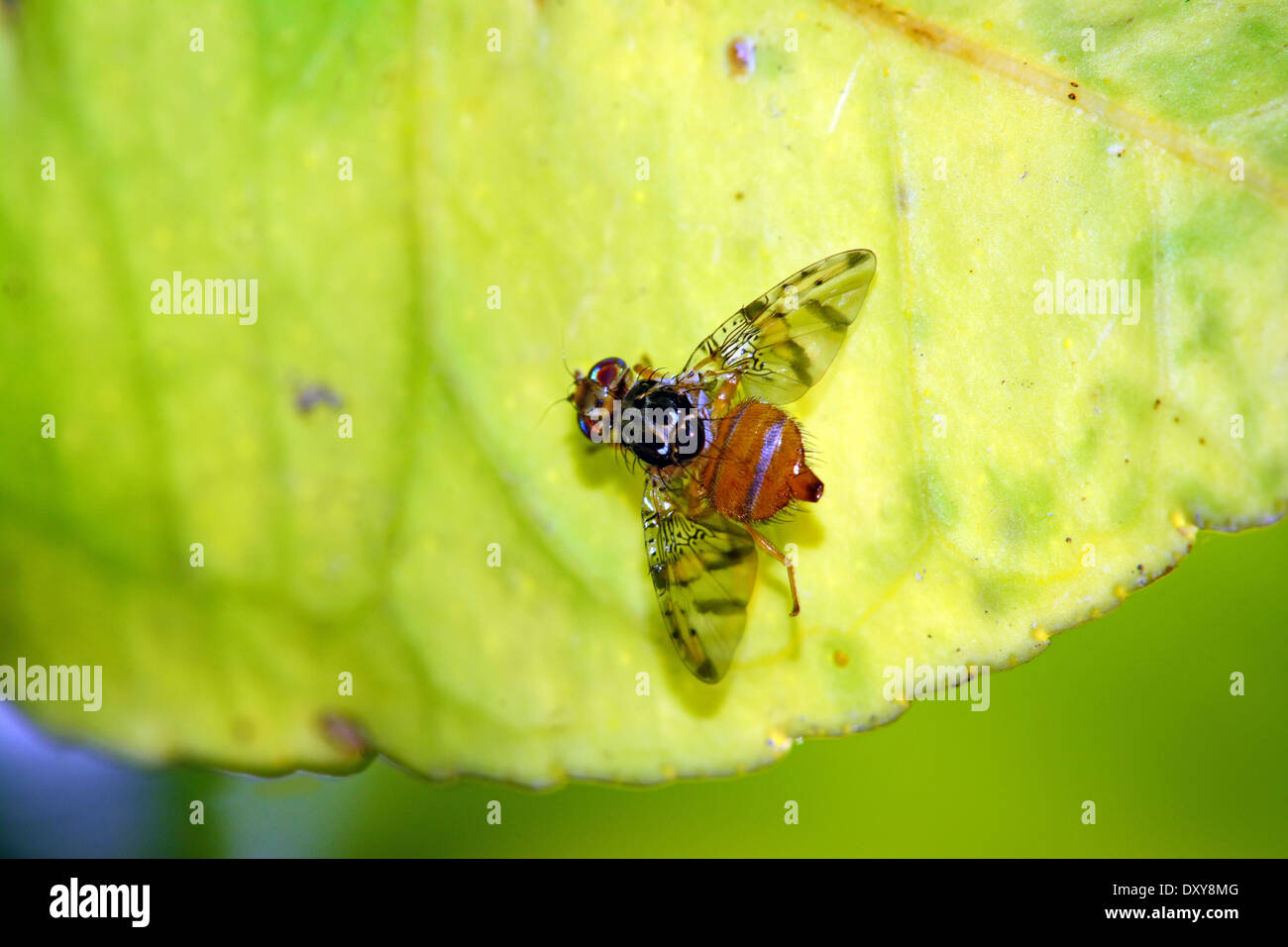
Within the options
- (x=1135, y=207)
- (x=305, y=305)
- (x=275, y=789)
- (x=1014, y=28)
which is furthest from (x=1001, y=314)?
(x=275, y=789)


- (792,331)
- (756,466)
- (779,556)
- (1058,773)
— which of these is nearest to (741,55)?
(792,331)

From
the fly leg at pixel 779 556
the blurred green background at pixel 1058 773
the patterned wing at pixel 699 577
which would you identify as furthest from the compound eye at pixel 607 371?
the blurred green background at pixel 1058 773

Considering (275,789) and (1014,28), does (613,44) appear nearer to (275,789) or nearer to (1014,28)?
(1014,28)

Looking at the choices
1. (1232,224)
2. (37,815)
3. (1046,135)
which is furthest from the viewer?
(37,815)

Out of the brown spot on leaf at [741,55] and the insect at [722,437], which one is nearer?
the brown spot on leaf at [741,55]

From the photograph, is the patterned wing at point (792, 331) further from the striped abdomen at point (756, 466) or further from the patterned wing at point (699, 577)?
the patterned wing at point (699, 577)

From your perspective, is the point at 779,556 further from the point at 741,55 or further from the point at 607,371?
the point at 741,55
